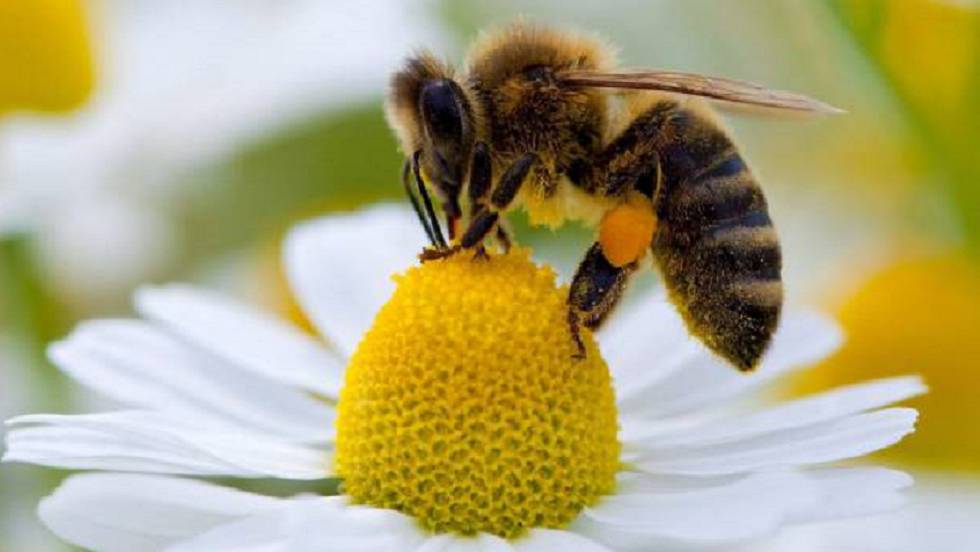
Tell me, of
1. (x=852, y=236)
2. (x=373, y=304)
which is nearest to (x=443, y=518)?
(x=373, y=304)

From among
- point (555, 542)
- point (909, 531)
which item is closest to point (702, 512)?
point (555, 542)

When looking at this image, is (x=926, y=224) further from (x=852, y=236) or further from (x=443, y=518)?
(x=443, y=518)

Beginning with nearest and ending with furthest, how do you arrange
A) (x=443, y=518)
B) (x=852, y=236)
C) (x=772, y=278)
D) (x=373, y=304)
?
(x=443, y=518) → (x=772, y=278) → (x=373, y=304) → (x=852, y=236)

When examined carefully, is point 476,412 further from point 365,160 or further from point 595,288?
point 365,160

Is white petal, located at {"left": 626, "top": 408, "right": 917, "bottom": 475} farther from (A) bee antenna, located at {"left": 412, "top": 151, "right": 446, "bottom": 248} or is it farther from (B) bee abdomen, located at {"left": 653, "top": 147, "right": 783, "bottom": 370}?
(A) bee antenna, located at {"left": 412, "top": 151, "right": 446, "bottom": 248}

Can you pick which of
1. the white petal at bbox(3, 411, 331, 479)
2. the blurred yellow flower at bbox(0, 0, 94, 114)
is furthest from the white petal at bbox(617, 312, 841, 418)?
the blurred yellow flower at bbox(0, 0, 94, 114)
